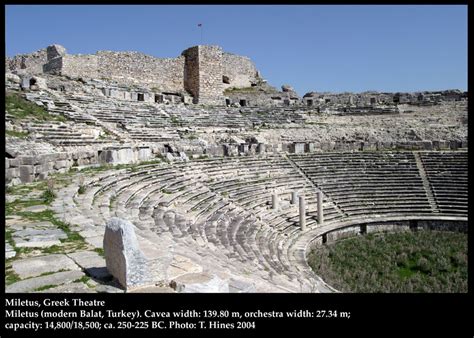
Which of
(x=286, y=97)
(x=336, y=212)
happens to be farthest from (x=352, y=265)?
(x=286, y=97)

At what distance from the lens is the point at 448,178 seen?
1616 centimetres

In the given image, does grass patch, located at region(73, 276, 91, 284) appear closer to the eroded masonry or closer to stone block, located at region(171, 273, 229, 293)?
the eroded masonry

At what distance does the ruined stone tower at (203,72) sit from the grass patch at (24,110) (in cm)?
1258

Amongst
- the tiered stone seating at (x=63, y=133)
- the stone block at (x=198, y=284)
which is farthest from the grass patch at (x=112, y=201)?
the tiered stone seating at (x=63, y=133)

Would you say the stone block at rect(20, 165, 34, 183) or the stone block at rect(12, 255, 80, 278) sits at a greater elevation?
the stone block at rect(20, 165, 34, 183)

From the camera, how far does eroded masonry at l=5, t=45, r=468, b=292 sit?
14.7ft

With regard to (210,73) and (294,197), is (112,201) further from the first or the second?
(210,73)

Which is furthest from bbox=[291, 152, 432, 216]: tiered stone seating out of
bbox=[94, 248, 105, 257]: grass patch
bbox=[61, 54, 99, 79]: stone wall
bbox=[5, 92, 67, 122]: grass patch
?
bbox=[61, 54, 99, 79]: stone wall

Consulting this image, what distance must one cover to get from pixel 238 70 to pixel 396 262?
2357cm

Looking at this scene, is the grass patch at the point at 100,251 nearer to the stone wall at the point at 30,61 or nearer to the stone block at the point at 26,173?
the stone block at the point at 26,173

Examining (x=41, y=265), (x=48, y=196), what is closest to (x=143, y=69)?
(x=48, y=196)

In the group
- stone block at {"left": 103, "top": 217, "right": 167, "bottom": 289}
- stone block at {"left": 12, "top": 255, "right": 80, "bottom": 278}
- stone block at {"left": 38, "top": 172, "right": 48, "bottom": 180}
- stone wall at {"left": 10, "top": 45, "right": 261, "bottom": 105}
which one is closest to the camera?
stone block at {"left": 103, "top": 217, "right": 167, "bottom": 289}

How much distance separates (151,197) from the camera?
32.0ft

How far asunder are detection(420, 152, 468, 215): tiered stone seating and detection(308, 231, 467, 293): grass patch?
1.70 metres
